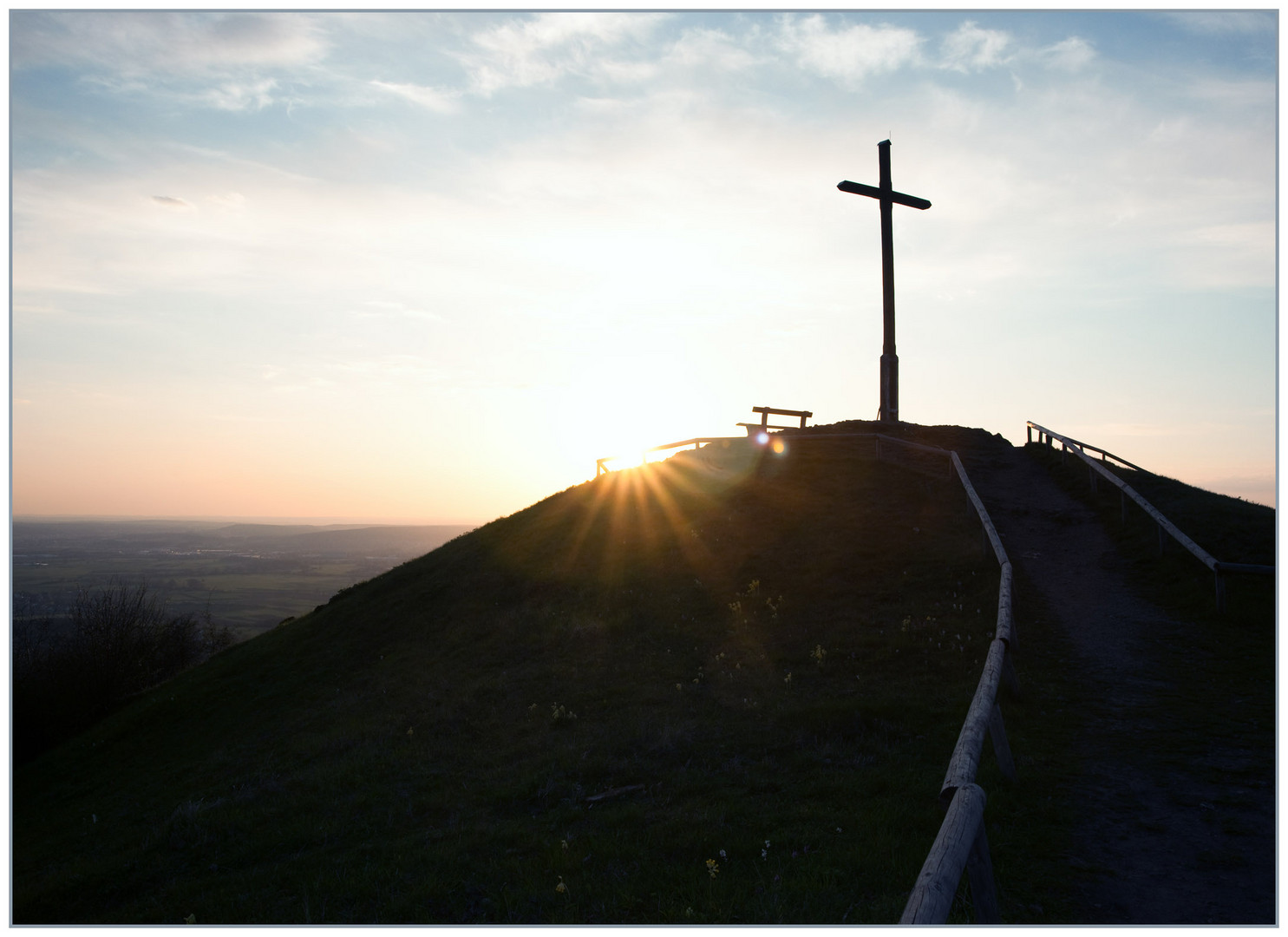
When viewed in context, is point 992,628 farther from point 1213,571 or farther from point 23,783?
point 23,783

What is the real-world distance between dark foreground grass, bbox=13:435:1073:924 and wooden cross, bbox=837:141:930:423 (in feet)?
13.0

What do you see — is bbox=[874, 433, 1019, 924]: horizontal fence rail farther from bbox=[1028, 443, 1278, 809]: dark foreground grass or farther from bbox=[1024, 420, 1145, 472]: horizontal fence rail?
bbox=[1024, 420, 1145, 472]: horizontal fence rail

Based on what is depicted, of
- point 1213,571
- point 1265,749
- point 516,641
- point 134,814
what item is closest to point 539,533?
point 516,641

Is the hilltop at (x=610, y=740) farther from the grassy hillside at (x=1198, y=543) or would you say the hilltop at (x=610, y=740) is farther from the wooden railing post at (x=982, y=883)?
the grassy hillside at (x=1198, y=543)

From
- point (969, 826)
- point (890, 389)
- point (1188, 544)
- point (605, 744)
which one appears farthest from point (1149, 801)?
point (890, 389)

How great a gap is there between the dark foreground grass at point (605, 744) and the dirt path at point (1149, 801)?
1.35 ft

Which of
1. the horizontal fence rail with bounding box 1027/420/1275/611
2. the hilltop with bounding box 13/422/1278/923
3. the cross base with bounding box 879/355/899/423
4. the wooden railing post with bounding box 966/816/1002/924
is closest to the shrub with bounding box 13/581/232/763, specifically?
the hilltop with bounding box 13/422/1278/923

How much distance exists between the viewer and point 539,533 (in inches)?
1094

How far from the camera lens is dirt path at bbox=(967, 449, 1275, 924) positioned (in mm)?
6246

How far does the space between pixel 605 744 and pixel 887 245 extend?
21.0 meters

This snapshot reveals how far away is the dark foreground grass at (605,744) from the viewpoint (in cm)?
780

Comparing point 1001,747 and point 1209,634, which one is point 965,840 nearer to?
Answer: point 1001,747

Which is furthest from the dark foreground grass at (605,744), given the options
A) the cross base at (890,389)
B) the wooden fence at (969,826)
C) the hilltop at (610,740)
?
the cross base at (890,389)

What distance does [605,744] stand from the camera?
1230 cm
